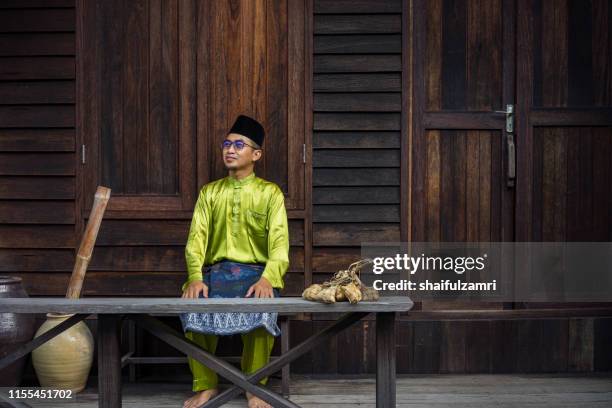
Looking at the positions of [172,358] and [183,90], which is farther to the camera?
[183,90]

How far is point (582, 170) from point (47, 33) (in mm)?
3716

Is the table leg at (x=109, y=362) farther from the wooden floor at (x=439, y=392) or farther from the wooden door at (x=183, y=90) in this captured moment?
the wooden door at (x=183, y=90)

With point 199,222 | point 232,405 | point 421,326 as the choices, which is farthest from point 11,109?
point 421,326

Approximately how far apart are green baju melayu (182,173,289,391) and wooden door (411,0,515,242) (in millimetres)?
1022

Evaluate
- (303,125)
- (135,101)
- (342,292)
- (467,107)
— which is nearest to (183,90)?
(135,101)

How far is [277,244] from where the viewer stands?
3.62 m

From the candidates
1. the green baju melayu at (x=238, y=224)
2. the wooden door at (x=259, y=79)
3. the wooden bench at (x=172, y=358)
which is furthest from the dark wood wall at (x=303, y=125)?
the green baju melayu at (x=238, y=224)

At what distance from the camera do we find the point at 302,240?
4094 millimetres

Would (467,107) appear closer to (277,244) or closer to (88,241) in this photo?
(277,244)

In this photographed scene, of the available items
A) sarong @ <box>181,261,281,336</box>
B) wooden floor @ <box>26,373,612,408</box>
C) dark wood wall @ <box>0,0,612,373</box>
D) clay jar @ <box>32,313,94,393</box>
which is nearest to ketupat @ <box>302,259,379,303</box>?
sarong @ <box>181,261,281,336</box>

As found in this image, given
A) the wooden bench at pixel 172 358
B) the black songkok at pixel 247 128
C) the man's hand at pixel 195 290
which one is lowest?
Result: the wooden bench at pixel 172 358

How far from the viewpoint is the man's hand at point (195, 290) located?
3379mm

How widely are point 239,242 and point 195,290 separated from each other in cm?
46

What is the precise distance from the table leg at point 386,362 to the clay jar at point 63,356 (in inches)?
72.7
